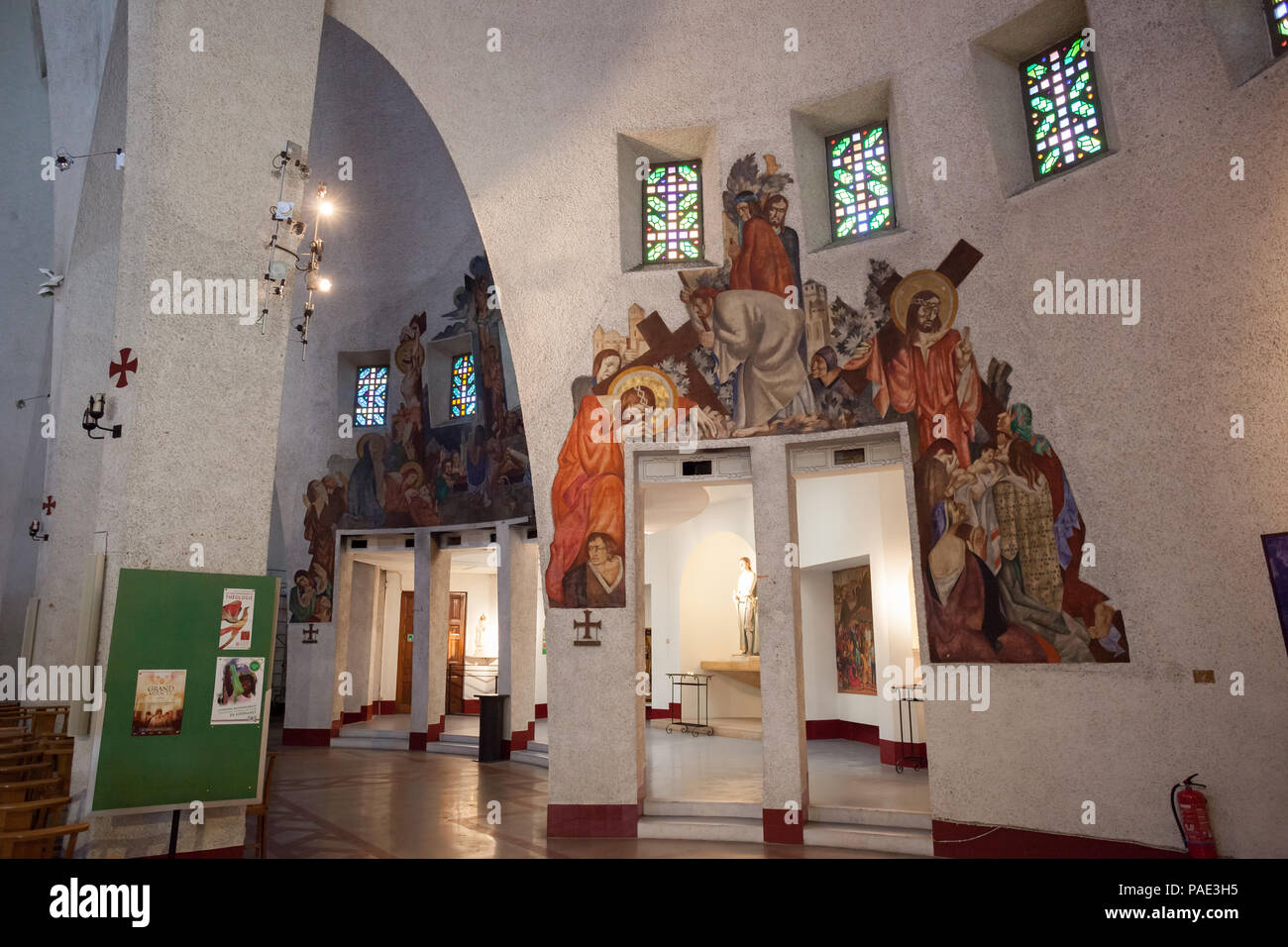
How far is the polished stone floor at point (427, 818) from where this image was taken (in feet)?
27.8

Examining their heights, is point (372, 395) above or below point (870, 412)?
above

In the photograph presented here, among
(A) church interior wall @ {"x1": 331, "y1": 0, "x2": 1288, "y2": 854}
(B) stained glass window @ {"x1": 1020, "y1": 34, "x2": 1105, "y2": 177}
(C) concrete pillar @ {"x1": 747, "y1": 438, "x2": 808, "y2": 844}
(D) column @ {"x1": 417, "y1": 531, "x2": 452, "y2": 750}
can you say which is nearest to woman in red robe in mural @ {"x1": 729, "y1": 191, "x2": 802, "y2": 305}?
(A) church interior wall @ {"x1": 331, "y1": 0, "x2": 1288, "y2": 854}

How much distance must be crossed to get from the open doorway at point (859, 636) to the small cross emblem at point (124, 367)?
709 centimetres

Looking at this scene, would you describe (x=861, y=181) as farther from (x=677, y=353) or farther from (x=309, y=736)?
(x=309, y=736)

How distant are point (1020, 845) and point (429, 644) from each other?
1261 centimetres

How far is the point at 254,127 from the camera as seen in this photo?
7531 millimetres

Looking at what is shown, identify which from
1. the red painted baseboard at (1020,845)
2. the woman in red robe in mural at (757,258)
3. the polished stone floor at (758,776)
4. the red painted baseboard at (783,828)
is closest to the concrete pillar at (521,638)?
the polished stone floor at (758,776)

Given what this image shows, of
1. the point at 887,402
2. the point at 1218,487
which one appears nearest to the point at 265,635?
the point at 887,402

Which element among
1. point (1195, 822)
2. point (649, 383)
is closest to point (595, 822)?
point (649, 383)

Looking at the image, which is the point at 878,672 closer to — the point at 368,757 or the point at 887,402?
the point at 887,402

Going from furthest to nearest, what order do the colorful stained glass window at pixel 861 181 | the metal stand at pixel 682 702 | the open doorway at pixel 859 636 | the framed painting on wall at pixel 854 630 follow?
the metal stand at pixel 682 702 → the framed painting on wall at pixel 854 630 → the colorful stained glass window at pixel 861 181 → the open doorway at pixel 859 636

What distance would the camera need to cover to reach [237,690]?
21.4ft

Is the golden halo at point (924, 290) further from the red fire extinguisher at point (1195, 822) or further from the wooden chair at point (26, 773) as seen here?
the wooden chair at point (26, 773)

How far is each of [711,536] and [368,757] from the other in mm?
8986
